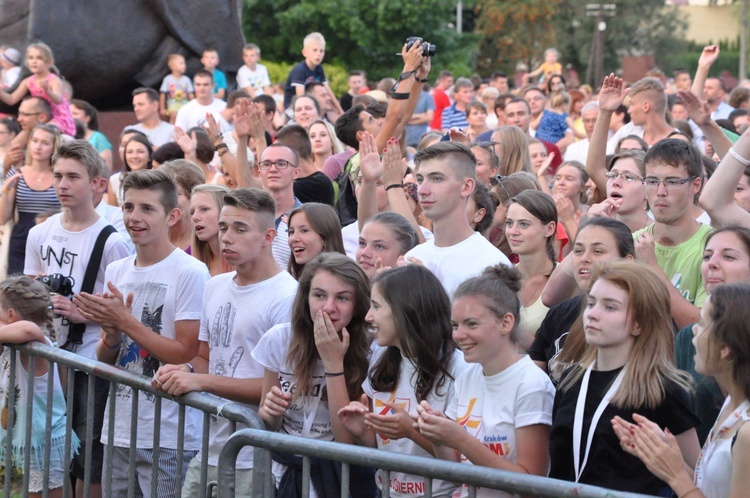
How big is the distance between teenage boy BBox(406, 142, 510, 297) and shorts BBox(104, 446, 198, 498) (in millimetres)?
1503

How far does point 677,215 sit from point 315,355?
1.87m

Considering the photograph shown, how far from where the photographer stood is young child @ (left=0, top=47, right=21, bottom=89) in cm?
1418

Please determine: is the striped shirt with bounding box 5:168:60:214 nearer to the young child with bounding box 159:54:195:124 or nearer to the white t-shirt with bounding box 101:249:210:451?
the white t-shirt with bounding box 101:249:210:451

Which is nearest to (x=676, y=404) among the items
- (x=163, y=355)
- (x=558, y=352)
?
(x=558, y=352)

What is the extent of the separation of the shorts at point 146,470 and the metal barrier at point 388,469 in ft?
4.06

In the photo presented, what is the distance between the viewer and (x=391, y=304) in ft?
14.5

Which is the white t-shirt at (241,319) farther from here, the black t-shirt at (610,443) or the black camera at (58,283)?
the black t-shirt at (610,443)

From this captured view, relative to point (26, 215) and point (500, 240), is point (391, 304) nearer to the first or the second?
point (500, 240)

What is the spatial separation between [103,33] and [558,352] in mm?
12509

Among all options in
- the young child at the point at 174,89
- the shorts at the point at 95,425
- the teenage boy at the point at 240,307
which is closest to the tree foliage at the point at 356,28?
the young child at the point at 174,89

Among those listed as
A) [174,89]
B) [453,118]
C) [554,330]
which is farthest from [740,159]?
[174,89]

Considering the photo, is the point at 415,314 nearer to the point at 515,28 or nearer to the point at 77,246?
the point at 77,246

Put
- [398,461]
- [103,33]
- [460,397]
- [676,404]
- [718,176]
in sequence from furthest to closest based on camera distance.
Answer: [103,33] → [718,176] → [460,397] → [676,404] → [398,461]

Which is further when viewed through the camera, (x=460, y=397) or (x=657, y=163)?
(x=657, y=163)
